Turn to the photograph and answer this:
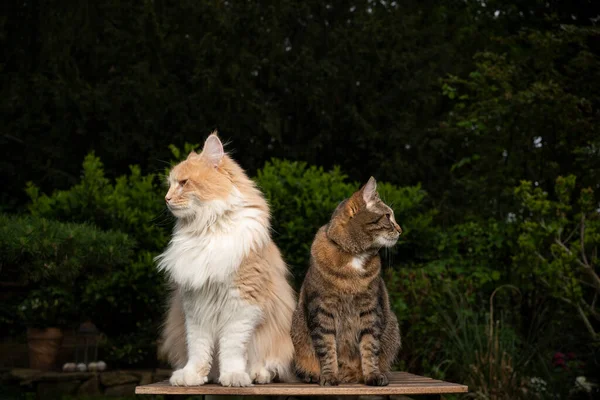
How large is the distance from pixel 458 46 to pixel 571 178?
7.94 meters

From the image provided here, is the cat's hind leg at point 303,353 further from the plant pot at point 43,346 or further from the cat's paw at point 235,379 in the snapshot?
the plant pot at point 43,346

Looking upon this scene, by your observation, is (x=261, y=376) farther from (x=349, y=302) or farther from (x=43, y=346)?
(x=43, y=346)

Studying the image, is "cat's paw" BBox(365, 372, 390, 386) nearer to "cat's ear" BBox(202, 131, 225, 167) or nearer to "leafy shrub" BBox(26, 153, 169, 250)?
"cat's ear" BBox(202, 131, 225, 167)

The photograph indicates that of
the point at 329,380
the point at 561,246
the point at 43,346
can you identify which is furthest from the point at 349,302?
the point at 43,346

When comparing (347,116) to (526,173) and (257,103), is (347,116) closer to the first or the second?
(257,103)

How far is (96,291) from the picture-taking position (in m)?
7.16

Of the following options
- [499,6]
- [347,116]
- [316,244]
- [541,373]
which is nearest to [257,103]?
[347,116]

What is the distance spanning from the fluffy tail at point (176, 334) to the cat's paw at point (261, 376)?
0.42 m

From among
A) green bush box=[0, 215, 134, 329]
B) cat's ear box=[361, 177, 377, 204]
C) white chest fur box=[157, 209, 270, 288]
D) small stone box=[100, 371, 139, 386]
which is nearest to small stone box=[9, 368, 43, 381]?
small stone box=[100, 371, 139, 386]

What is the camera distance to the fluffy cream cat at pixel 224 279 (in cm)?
355

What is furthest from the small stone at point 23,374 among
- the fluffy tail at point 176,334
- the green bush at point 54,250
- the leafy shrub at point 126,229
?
the fluffy tail at point 176,334

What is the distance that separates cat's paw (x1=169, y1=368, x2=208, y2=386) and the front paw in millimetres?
564

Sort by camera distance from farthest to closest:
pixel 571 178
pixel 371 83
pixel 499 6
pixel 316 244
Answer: pixel 371 83 → pixel 499 6 → pixel 571 178 → pixel 316 244

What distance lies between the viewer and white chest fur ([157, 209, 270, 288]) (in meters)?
3.55
